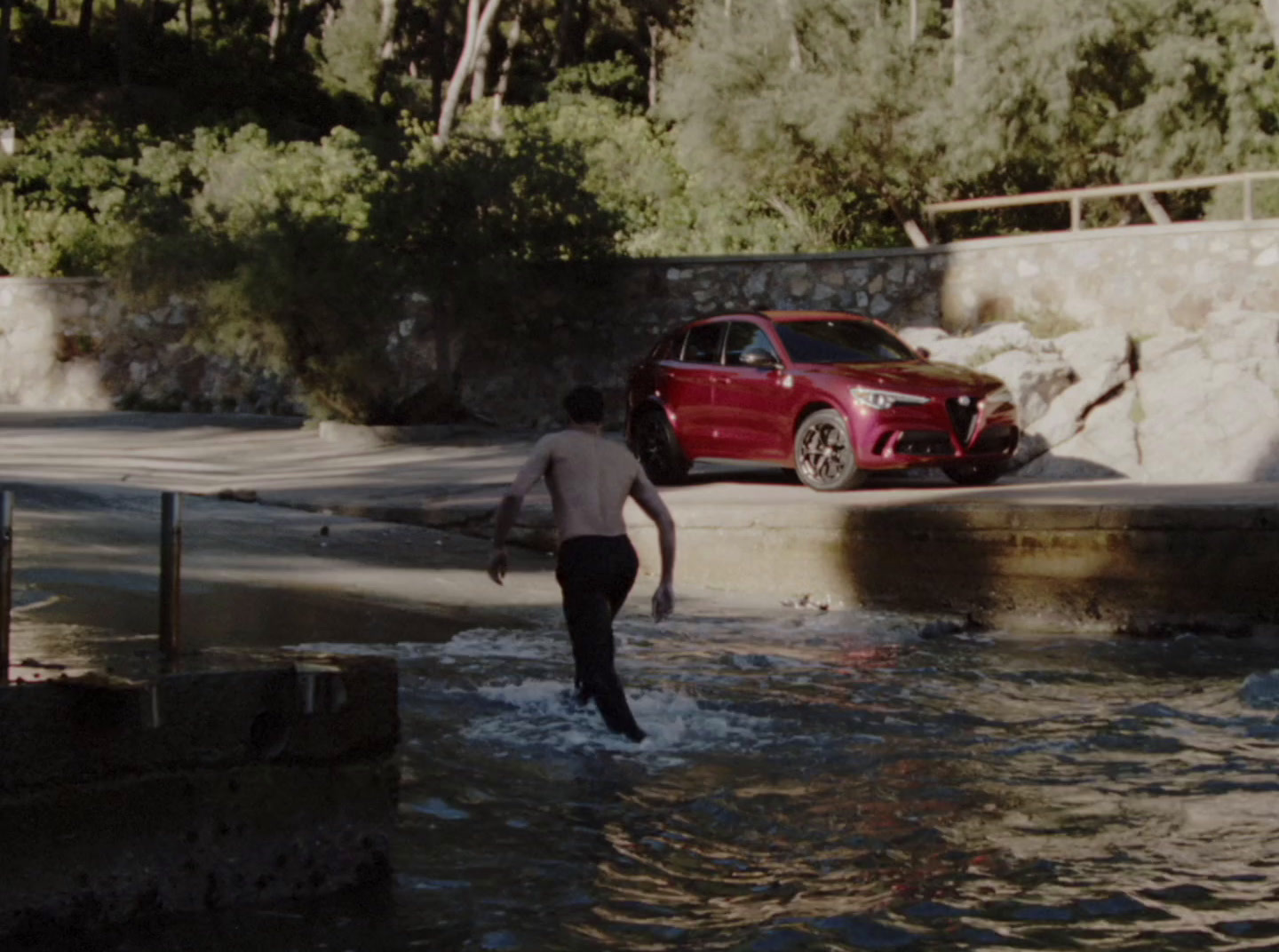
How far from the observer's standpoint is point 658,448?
17.1 metres

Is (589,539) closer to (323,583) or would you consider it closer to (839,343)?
(323,583)

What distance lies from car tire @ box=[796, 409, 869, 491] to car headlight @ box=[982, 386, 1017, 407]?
3.98ft

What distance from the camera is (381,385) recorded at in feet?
70.5

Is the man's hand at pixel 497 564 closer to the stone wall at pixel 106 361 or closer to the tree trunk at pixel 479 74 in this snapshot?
the stone wall at pixel 106 361

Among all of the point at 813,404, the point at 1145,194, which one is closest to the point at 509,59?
the point at 1145,194

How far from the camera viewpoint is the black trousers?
791 centimetres

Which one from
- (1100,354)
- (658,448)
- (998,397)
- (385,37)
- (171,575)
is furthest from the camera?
(385,37)

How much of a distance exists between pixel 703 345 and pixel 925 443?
2750 mm

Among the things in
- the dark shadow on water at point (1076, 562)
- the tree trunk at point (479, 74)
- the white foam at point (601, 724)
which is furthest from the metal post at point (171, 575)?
the tree trunk at point (479, 74)

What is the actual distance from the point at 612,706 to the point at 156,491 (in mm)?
9544

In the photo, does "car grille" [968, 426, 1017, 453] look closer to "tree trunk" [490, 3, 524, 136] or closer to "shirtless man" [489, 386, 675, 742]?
"shirtless man" [489, 386, 675, 742]

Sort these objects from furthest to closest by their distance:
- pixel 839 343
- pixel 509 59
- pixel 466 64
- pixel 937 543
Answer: pixel 509 59
pixel 466 64
pixel 839 343
pixel 937 543

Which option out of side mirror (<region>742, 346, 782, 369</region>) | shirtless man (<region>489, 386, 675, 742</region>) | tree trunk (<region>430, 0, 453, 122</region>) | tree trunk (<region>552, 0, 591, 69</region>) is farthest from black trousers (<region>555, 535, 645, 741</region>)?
tree trunk (<region>552, 0, 591, 69</region>)

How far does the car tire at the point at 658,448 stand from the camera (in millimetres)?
17016
